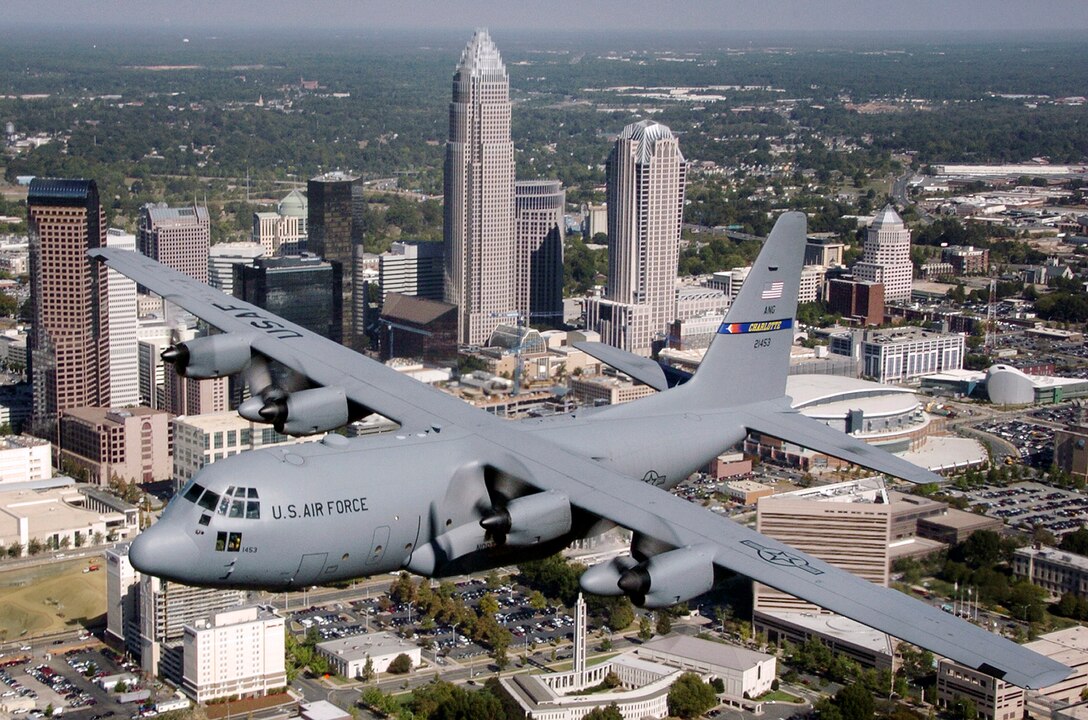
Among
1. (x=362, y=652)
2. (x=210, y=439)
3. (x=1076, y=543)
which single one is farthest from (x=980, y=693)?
(x=210, y=439)

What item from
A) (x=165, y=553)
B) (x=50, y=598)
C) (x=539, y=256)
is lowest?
(x=50, y=598)

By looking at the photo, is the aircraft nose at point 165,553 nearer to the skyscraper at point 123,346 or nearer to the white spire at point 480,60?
the skyscraper at point 123,346

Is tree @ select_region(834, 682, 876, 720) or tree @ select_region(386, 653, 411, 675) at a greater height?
tree @ select_region(834, 682, 876, 720)

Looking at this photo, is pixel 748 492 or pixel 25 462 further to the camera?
pixel 25 462

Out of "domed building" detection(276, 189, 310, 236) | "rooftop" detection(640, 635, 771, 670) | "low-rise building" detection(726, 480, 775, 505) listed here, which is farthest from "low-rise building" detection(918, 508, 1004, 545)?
"domed building" detection(276, 189, 310, 236)

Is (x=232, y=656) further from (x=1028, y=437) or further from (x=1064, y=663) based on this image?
(x=1028, y=437)

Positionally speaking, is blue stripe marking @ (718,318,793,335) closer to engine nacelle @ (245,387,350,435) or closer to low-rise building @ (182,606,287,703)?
engine nacelle @ (245,387,350,435)

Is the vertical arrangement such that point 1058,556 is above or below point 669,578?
below
